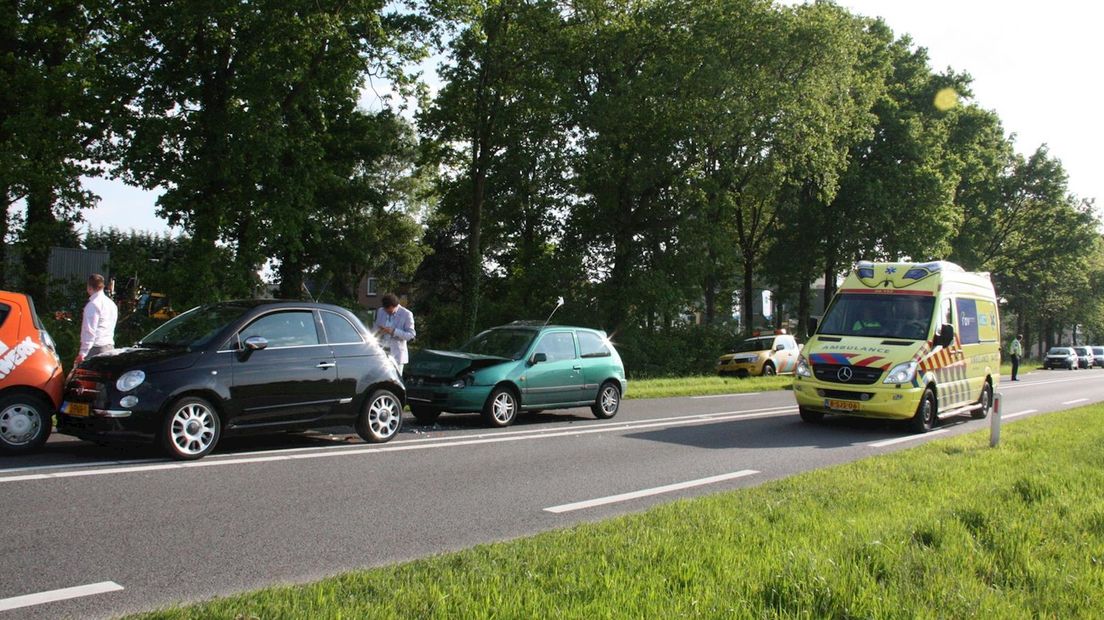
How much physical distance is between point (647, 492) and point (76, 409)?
566 centimetres

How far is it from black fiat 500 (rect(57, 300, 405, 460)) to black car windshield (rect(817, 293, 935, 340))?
25.3 ft

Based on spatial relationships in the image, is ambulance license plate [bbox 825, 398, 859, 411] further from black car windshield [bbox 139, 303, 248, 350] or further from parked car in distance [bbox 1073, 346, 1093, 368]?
parked car in distance [bbox 1073, 346, 1093, 368]

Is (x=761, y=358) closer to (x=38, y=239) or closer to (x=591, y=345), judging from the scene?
(x=591, y=345)

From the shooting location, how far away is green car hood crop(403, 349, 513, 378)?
12773 millimetres

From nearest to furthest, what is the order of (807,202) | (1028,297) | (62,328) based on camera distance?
(62,328)
(807,202)
(1028,297)

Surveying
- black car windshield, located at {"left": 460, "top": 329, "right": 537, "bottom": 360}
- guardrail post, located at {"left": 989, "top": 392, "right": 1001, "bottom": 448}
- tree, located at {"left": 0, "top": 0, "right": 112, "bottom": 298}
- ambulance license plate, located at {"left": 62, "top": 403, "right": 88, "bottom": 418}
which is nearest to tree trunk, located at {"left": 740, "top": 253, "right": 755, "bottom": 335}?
black car windshield, located at {"left": 460, "top": 329, "right": 537, "bottom": 360}

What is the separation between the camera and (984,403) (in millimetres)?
16594

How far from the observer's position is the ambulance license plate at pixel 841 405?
523 inches

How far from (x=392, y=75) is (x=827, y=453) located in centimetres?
1518

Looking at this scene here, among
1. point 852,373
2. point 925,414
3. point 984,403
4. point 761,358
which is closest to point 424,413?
point 852,373

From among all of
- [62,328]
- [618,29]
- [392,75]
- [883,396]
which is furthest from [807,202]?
[62,328]

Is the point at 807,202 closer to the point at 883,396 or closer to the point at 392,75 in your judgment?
the point at 392,75

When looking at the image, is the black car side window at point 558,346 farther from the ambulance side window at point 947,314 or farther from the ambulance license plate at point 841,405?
the ambulance side window at point 947,314

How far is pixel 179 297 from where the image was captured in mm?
19984
